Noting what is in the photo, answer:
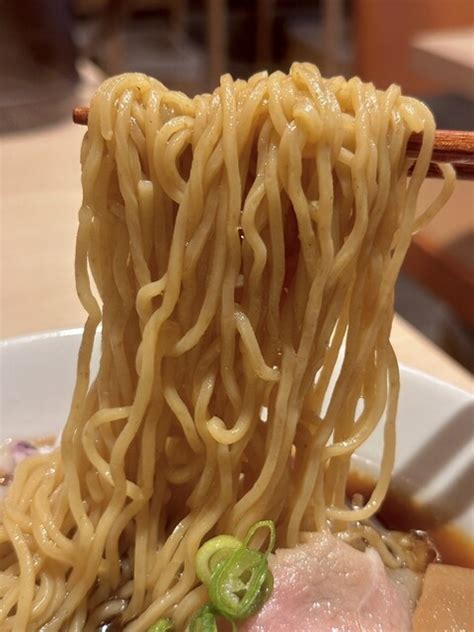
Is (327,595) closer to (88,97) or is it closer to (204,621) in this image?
(204,621)

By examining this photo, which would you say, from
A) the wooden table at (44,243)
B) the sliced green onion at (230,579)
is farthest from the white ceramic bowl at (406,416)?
the sliced green onion at (230,579)

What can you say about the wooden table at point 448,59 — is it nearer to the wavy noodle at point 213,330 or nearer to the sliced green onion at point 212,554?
the wavy noodle at point 213,330

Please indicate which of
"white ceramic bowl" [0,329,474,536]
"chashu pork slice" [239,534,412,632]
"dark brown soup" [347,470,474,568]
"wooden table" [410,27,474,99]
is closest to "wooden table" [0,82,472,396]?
"white ceramic bowl" [0,329,474,536]

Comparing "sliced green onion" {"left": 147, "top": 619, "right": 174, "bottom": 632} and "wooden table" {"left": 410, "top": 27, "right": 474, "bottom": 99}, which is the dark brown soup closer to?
"sliced green onion" {"left": 147, "top": 619, "right": 174, "bottom": 632}

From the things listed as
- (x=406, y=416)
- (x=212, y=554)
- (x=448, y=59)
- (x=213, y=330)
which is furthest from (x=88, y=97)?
(x=212, y=554)

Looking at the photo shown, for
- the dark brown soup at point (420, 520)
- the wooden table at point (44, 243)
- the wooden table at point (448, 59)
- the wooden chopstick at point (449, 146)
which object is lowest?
the dark brown soup at point (420, 520)

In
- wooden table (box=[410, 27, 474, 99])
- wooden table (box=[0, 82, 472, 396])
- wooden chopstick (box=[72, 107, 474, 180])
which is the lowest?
wooden table (box=[0, 82, 472, 396])

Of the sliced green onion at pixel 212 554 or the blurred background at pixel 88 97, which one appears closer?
the sliced green onion at pixel 212 554

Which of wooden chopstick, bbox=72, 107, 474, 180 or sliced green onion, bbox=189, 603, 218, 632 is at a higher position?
wooden chopstick, bbox=72, 107, 474, 180
